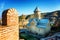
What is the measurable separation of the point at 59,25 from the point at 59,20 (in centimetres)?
24

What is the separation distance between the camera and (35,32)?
5.52 m

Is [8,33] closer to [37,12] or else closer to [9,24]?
[9,24]

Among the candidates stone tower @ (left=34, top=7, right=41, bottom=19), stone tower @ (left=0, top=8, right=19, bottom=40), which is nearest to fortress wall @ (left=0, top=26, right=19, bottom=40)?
stone tower @ (left=0, top=8, right=19, bottom=40)

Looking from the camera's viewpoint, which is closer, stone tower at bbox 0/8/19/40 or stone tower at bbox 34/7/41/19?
stone tower at bbox 0/8/19/40

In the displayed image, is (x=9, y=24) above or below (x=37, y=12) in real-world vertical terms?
below

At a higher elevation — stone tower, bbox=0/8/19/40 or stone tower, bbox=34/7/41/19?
stone tower, bbox=34/7/41/19

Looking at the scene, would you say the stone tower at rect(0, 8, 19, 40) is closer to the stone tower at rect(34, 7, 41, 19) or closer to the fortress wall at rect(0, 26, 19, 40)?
the fortress wall at rect(0, 26, 19, 40)

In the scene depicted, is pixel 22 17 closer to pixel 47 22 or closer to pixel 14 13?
pixel 47 22

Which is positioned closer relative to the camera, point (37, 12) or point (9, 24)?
point (9, 24)

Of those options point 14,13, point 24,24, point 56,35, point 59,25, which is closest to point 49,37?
point 56,35

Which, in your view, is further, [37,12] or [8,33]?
[37,12]

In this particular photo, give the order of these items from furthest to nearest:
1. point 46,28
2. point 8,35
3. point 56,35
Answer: point 46,28, point 56,35, point 8,35

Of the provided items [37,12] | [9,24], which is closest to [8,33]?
[9,24]

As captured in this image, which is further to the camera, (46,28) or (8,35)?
(46,28)
